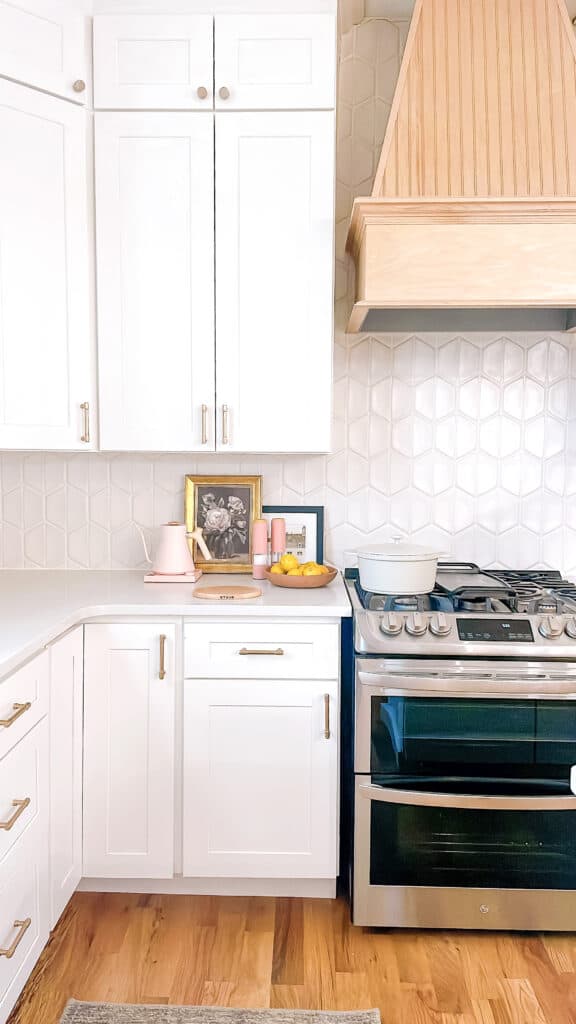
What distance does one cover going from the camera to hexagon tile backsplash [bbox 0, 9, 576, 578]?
2832 mm

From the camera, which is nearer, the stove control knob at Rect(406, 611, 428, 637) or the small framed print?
the stove control knob at Rect(406, 611, 428, 637)

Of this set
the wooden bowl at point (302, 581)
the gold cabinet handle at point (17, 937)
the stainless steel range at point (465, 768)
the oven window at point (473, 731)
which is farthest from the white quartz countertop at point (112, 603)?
the gold cabinet handle at point (17, 937)

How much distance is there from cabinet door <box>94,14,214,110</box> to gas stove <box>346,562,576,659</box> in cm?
164

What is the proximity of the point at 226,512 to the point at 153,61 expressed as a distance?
1454 mm

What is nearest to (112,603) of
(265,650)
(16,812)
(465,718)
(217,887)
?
(265,650)

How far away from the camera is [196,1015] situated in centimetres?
188

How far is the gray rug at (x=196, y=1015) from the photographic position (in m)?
1.85

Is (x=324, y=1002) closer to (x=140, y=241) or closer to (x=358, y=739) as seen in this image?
(x=358, y=739)

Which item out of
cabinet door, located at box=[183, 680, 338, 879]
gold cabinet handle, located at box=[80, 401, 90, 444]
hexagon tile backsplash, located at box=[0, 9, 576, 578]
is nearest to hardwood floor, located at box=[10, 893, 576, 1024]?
cabinet door, located at box=[183, 680, 338, 879]

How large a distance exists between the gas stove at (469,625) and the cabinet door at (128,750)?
605 mm

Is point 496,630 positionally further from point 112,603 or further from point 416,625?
point 112,603

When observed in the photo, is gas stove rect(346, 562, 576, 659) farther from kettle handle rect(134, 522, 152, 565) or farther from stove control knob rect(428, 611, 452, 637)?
kettle handle rect(134, 522, 152, 565)

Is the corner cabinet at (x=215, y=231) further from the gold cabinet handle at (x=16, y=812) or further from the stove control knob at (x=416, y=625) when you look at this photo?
the gold cabinet handle at (x=16, y=812)

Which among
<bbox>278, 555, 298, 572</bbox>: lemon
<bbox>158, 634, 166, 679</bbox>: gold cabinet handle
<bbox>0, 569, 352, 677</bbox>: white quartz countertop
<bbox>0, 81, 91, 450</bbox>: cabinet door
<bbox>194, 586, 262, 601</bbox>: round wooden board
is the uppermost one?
<bbox>0, 81, 91, 450</bbox>: cabinet door
